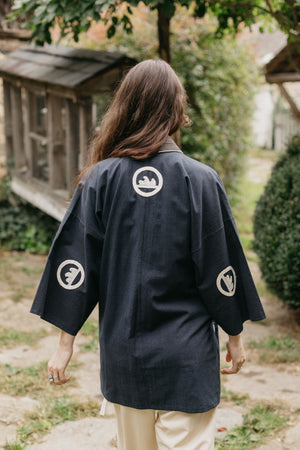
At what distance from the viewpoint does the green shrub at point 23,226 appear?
25.1 feet

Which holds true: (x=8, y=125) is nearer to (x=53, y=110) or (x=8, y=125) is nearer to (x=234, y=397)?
(x=53, y=110)

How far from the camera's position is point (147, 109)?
→ 1.86 m

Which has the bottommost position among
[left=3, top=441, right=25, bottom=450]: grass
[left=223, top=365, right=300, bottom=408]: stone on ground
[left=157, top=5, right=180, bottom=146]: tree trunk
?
[left=223, top=365, right=300, bottom=408]: stone on ground

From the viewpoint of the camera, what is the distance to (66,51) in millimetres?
6562

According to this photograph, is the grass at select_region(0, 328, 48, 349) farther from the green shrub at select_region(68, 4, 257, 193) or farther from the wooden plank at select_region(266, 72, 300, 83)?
the green shrub at select_region(68, 4, 257, 193)

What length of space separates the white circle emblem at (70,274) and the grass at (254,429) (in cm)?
153

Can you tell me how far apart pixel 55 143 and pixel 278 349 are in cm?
375

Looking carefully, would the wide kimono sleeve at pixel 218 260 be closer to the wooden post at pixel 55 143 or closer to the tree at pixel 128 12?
the tree at pixel 128 12

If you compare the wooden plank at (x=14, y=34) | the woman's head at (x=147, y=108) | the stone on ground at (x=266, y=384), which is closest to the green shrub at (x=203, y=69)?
the wooden plank at (x=14, y=34)

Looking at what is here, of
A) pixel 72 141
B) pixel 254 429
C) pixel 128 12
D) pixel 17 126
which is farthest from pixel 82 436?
pixel 17 126

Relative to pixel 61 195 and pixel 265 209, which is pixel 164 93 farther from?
pixel 61 195

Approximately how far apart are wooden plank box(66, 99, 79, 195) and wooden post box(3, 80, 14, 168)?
2115mm

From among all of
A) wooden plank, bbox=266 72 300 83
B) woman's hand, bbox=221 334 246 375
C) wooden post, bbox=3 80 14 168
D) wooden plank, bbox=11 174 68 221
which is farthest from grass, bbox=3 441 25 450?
wooden post, bbox=3 80 14 168

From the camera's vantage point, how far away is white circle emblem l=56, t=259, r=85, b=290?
194 centimetres
